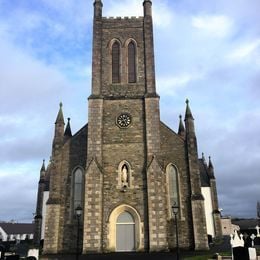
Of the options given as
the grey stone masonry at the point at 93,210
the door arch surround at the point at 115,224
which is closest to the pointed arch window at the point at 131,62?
the grey stone masonry at the point at 93,210

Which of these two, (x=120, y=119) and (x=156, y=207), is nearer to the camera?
(x=156, y=207)

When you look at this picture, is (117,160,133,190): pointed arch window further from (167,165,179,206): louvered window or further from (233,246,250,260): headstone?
(233,246,250,260): headstone

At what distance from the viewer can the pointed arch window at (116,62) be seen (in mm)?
31359

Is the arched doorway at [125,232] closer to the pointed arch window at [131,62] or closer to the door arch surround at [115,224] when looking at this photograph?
the door arch surround at [115,224]

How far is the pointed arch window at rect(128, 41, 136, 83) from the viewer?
31.4 meters

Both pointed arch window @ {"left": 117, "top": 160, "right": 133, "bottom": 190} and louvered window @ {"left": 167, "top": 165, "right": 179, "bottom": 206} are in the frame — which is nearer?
pointed arch window @ {"left": 117, "top": 160, "right": 133, "bottom": 190}

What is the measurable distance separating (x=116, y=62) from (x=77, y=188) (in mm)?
12240

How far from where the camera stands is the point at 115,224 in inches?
1057

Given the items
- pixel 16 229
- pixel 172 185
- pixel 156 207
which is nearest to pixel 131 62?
pixel 172 185

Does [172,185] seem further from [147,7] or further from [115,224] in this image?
[147,7]

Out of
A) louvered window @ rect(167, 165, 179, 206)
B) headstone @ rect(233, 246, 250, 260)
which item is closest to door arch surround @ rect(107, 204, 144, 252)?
louvered window @ rect(167, 165, 179, 206)

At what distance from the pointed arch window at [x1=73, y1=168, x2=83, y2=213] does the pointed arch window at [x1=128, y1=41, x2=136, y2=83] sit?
962cm

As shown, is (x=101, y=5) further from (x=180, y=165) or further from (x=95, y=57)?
(x=180, y=165)

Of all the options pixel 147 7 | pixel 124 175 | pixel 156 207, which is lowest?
pixel 156 207
